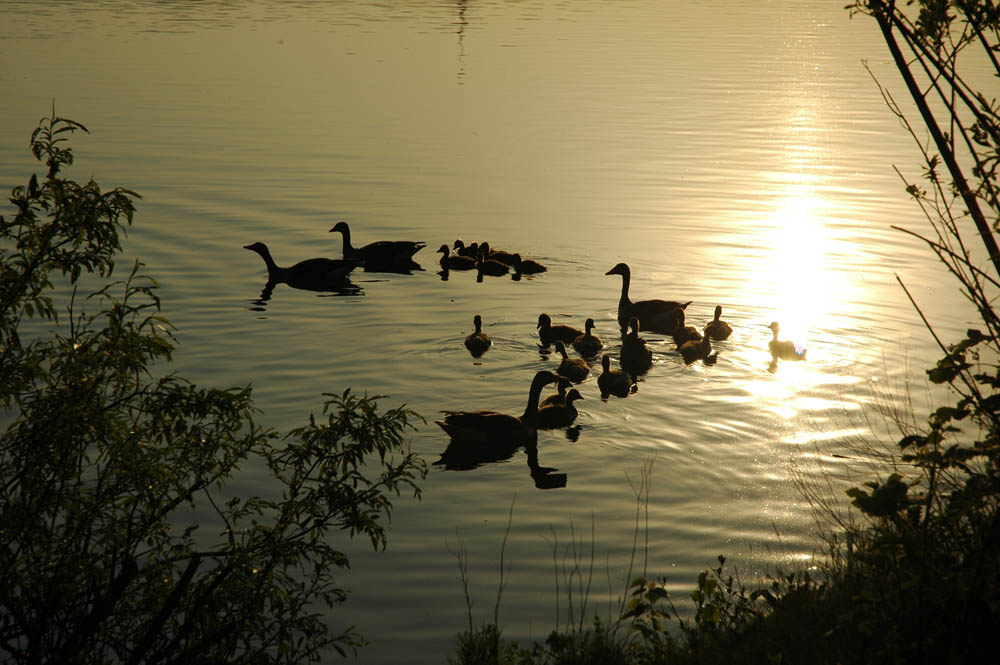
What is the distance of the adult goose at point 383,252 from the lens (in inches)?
870

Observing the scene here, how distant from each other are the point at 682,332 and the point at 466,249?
6.10m

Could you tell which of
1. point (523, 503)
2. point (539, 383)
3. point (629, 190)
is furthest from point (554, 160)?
point (523, 503)

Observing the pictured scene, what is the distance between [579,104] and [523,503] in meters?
31.5

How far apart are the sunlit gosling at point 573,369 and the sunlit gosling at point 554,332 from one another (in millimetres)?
1022

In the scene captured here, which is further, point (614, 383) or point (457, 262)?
point (457, 262)

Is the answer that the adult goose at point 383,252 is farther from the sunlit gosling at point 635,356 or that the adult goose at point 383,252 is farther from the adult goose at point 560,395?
the adult goose at point 560,395

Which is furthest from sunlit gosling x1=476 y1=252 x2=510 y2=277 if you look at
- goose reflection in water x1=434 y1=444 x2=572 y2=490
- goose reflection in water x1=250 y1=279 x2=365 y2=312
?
goose reflection in water x1=434 y1=444 x2=572 y2=490

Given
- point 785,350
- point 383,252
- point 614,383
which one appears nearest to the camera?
point 614,383

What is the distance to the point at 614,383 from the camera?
52.3ft

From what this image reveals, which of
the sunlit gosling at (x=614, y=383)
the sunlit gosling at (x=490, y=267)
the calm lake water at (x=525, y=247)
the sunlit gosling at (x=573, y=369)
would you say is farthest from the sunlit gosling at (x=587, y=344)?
→ the sunlit gosling at (x=490, y=267)

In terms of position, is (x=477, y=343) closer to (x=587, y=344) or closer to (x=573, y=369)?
(x=573, y=369)

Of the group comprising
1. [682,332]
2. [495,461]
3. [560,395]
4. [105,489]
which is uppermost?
[105,489]

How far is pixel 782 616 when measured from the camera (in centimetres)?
753

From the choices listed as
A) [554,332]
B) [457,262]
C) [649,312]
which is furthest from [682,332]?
[457,262]
